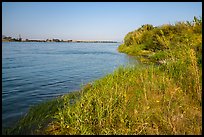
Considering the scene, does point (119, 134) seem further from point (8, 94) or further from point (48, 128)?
point (8, 94)

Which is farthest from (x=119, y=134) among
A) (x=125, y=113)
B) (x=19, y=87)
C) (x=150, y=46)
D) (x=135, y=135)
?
(x=150, y=46)

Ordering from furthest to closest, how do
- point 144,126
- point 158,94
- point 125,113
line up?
point 158,94
point 125,113
point 144,126

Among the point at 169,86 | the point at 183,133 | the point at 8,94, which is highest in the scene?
the point at 169,86

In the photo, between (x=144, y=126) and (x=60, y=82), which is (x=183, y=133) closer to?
(x=144, y=126)

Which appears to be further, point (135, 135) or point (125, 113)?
point (125, 113)

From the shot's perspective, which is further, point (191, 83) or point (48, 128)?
point (191, 83)

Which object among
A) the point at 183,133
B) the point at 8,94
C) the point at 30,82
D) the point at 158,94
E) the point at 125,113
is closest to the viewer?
the point at 183,133

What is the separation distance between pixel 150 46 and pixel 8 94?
914 inches

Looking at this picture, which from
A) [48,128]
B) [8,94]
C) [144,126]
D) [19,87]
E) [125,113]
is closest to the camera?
[144,126]

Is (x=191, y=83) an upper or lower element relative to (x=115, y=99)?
upper

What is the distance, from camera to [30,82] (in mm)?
13414

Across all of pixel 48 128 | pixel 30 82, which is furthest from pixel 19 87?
pixel 48 128

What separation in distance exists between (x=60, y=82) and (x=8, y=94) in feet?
11.6

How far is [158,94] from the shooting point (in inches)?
270
